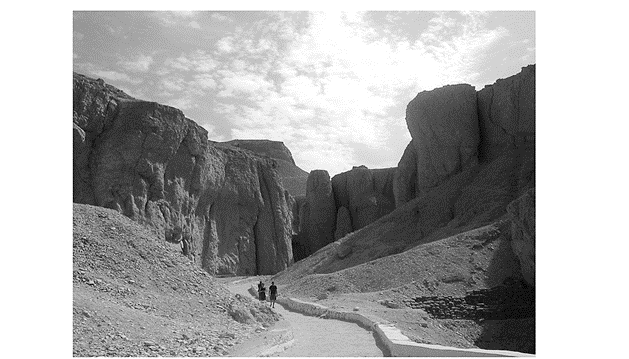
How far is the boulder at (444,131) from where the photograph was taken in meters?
37.4

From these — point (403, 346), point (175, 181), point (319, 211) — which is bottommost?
point (403, 346)

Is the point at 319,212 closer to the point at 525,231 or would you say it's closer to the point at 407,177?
the point at 407,177

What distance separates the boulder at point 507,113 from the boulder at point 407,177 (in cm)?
704

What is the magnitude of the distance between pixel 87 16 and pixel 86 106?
24483mm

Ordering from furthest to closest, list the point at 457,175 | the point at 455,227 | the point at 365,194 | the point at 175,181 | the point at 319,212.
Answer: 1. the point at 319,212
2. the point at 365,194
3. the point at 175,181
4. the point at 457,175
5. the point at 455,227

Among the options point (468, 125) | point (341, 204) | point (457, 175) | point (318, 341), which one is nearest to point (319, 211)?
point (341, 204)

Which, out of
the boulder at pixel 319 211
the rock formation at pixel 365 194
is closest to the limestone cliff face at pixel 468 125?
the rock formation at pixel 365 194

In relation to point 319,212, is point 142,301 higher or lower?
lower

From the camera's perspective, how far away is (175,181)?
3756 centimetres

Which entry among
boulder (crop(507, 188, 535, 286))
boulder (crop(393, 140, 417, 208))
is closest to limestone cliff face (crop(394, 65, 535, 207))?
boulder (crop(393, 140, 417, 208))

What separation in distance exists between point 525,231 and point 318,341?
11896 millimetres

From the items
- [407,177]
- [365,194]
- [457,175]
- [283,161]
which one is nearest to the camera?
[457,175]

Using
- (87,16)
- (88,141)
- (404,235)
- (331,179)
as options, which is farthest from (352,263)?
(331,179)

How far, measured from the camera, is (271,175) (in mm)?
49500
